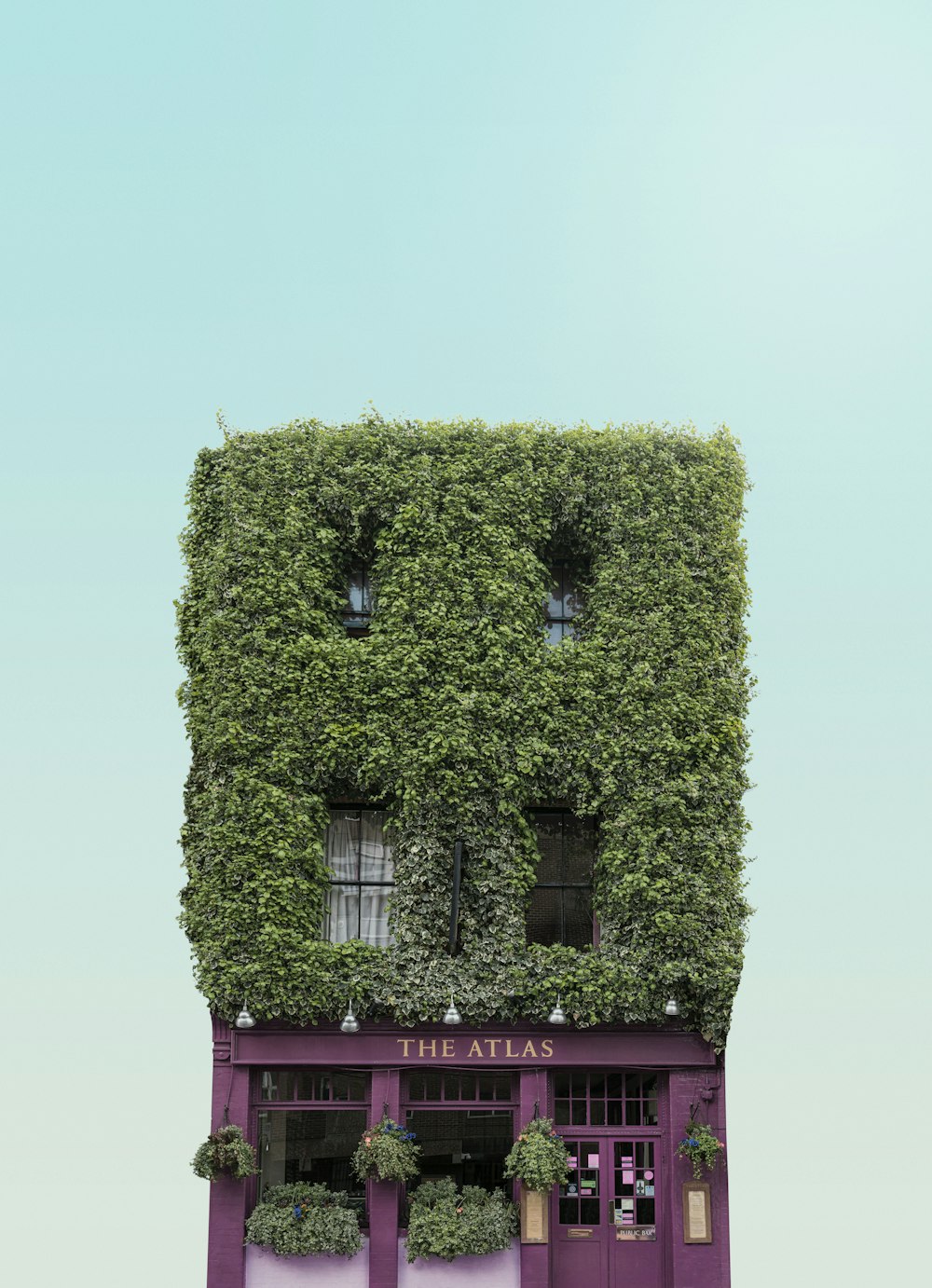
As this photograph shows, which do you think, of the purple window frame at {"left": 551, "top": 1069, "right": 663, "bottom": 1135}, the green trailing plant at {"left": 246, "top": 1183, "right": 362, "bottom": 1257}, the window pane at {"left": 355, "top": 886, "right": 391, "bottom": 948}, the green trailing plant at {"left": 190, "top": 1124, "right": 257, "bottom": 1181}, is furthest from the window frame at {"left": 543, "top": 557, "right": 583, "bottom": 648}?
the green trailing plant at {"left": 246, "top": 1183, "right": 362, "bottom": 1257}

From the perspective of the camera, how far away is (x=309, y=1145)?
2116 cm

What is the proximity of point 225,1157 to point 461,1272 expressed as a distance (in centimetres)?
398

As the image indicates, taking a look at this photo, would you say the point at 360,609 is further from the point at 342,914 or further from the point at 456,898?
the point at 456,898

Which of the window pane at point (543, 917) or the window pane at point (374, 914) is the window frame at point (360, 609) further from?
the window pane at point (543, 917)

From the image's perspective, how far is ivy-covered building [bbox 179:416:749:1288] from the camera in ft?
68.2

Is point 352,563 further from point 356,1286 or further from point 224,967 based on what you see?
point 356,1286

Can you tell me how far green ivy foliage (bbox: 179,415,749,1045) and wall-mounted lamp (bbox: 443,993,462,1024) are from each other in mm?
184

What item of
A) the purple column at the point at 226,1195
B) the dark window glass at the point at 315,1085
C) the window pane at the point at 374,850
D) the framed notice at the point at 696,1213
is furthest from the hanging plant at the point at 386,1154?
the framed notice at the point at 696,1213

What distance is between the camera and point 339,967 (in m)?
20.8

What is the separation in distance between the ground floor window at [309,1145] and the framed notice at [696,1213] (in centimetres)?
503

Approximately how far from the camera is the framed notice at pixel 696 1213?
2062cm

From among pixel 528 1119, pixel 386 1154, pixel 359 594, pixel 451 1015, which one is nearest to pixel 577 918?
pixel 451 1015

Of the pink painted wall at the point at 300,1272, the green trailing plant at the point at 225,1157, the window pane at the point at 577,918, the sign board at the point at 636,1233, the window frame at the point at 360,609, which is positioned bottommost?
the pink painted wall at the point at 300,1272

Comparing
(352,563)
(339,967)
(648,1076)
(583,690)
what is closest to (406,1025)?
(339,967)
